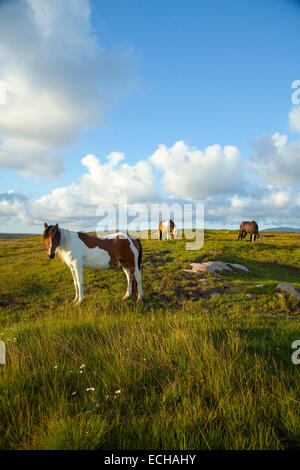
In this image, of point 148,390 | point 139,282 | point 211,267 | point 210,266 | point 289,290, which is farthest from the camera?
point 210,266

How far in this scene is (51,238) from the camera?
8508 millimetres

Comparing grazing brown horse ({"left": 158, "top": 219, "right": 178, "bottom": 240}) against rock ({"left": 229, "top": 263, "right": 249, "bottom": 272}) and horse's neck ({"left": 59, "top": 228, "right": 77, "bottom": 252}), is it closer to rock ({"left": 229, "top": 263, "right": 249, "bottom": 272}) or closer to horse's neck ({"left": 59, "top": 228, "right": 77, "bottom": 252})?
rock ({"left": 229, "top": 263, "right": 249, "bottom": 272})

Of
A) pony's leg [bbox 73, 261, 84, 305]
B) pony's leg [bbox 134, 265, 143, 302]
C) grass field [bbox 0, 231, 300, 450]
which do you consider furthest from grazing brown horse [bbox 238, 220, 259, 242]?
grass field [bbox 0, 231, 300, 450]

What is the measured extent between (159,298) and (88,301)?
282cm

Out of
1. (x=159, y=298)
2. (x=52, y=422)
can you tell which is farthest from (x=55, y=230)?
(x=52, y=422)

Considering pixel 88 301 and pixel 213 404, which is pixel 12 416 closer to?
pixel 213 404

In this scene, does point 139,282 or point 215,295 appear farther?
point 215,295

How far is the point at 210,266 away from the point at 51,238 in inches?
354

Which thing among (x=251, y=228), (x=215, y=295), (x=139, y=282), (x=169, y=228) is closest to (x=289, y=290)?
(x=215, y=295)

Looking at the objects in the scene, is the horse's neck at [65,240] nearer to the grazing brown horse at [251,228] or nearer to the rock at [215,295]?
the rock at [215,295]

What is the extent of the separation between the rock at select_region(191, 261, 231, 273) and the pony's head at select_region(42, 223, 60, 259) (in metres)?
7.81

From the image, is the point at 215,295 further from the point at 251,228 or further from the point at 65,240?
the point at 251,228

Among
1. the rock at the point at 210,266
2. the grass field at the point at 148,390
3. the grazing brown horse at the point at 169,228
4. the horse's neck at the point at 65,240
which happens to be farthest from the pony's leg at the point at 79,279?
the grazing brown horse at the point at 169,228

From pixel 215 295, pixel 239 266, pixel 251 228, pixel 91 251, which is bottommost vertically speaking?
pixel 215 295
